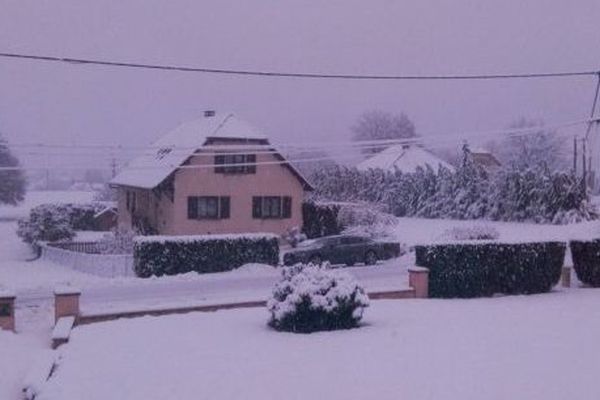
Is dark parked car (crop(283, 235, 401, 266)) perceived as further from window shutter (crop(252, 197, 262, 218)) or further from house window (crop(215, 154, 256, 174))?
house window (crop(215, 154, 256, 174))

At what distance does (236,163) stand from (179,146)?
147 inches

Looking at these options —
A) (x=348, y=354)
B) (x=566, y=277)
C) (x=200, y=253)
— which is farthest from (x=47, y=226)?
(x=348, y=354)

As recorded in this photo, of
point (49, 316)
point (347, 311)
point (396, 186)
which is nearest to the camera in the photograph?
point (347, 311)

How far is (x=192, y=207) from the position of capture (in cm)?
3816

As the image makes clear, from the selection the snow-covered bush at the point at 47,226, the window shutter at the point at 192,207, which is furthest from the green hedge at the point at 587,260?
the snow-covered bush at the point at 47,226

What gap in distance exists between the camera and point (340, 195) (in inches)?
2136

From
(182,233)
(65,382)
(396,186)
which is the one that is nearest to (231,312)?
(65,382)

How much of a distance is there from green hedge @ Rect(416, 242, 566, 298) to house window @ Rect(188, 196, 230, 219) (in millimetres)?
18519

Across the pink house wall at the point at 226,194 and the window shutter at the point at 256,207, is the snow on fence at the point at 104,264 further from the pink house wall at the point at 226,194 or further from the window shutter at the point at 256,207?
the window shutter at the point at 256,207

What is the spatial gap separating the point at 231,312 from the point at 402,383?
7995 mm

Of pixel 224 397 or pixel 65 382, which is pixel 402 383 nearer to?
pixel 224 397

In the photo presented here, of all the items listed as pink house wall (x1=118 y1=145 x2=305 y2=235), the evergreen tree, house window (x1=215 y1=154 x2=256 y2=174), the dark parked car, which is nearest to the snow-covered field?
the dark parked car

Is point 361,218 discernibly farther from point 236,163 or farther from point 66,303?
point 66,303

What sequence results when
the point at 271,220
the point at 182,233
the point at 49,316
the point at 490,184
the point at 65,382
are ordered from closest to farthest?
the point at 65,382, the point at 49,316, the point at 182,233, the point at 271,220, the point at 490,184
